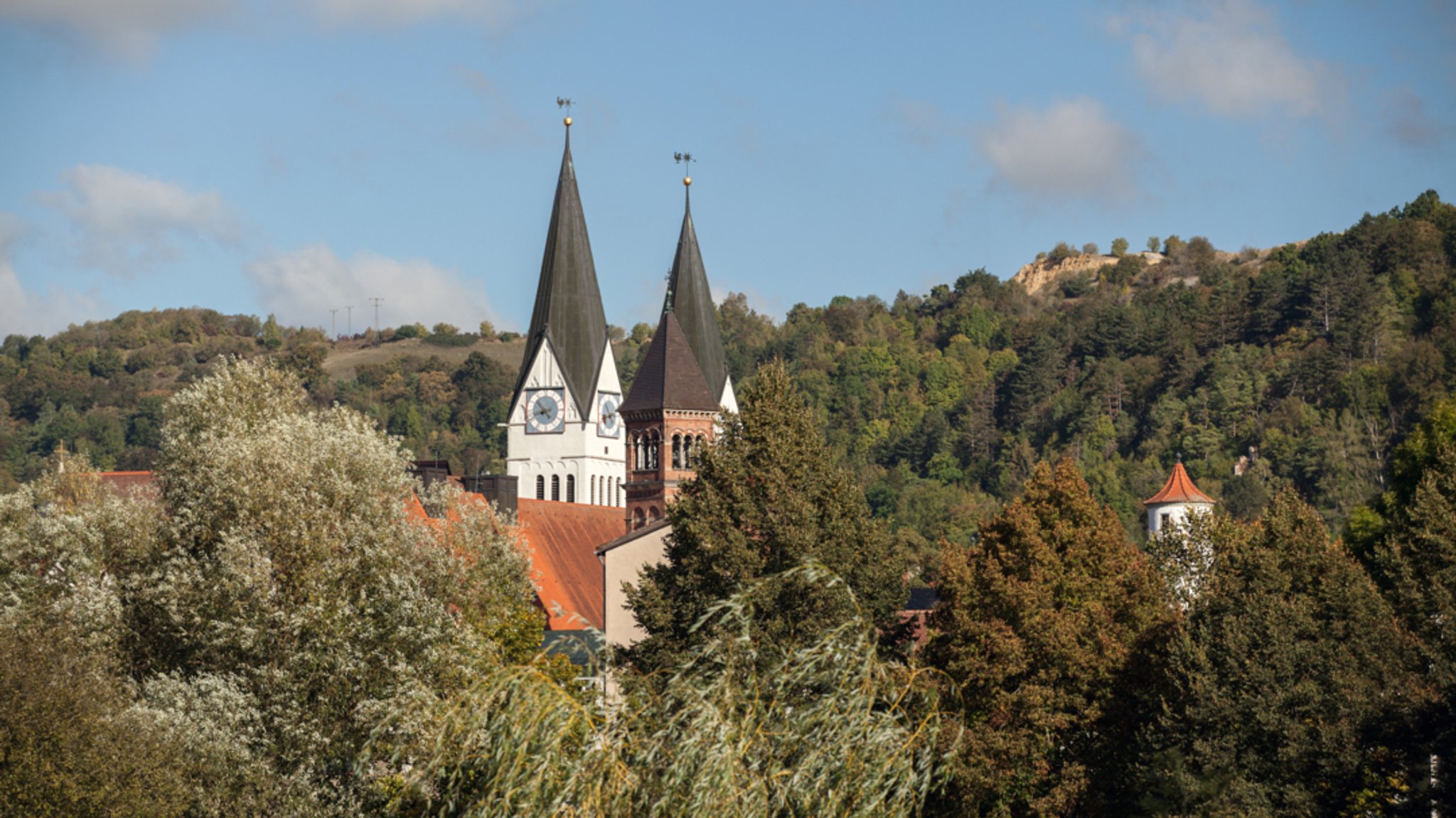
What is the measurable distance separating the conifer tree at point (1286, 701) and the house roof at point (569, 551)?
23.6 m

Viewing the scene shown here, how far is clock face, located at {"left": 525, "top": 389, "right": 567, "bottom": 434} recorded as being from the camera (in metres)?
77.4

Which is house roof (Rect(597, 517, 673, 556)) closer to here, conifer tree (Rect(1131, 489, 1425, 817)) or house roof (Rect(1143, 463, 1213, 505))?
conifer tree (Rect(1131, 489, 1425, 817))

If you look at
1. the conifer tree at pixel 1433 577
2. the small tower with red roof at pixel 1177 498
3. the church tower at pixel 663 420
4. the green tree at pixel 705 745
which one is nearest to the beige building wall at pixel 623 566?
the church tower at pixel 663 420

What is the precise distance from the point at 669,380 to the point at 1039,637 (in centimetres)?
2521

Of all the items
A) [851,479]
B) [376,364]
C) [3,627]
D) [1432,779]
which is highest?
[376,364]

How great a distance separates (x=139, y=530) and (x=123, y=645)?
2.54 metres

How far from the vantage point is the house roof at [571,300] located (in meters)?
76.1

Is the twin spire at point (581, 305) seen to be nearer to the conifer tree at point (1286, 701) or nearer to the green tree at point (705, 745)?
the conifer tree at point (1286, 701)

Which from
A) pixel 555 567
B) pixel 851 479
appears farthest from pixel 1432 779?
pixel 555 567

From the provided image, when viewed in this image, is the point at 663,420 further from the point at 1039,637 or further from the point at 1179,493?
the point at 1039,637

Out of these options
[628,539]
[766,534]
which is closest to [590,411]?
[628,539]

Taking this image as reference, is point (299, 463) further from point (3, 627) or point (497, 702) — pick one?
point (497, 702)

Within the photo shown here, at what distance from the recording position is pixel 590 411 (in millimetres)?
76812

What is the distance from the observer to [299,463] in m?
34.7
